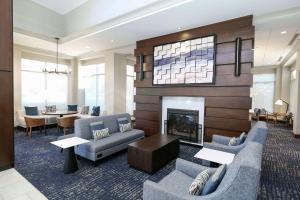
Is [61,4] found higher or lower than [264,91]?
higher

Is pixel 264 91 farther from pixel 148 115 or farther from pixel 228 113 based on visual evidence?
pixel 148 115

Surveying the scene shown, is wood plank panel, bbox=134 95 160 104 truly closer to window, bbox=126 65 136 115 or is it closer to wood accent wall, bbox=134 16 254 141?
wood accent wall, bbox=134 16 254 141

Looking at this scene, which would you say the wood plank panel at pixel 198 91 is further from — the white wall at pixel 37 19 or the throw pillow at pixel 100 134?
the white wall at pixel 37 19

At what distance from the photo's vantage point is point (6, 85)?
2.56 metres

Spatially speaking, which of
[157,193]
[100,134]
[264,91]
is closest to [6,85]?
[100,134]

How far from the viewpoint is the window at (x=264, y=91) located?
9750mm

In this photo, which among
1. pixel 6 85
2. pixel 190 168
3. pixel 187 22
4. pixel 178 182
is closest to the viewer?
pixel 178 182

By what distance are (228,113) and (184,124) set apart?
4.22 ft

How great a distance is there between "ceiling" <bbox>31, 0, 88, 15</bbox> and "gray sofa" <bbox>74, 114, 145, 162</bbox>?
146 inches

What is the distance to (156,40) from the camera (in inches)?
202

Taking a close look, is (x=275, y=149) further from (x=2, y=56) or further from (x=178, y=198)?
(x=2, y=56)

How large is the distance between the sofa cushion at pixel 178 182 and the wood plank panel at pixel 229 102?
8.18 ft

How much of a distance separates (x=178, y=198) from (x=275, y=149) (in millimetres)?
4397

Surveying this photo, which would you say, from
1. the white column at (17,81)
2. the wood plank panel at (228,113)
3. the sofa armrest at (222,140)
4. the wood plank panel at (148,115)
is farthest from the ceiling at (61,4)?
the sofa armrest at (222,140)
